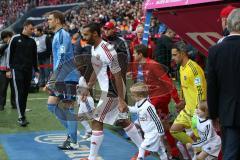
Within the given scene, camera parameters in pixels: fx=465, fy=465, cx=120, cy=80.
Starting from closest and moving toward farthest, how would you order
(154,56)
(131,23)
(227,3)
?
1. (227,3)
2. (154,56)
3. (131,23)

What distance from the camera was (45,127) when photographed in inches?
308

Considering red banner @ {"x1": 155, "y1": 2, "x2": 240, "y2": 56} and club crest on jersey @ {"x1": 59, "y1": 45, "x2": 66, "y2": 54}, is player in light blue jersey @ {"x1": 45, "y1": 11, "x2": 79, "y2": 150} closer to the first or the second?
club crest on jersey @ {"x1": 59, "y1": 45, "x2": 66, "y2": 54}

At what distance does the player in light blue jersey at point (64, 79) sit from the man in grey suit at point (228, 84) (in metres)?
2.02

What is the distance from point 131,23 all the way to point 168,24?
38.1 feet

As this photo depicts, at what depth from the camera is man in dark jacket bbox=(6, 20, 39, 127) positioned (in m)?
7.76

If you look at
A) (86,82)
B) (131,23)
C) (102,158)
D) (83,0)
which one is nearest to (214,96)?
(86,82)

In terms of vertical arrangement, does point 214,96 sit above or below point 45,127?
above

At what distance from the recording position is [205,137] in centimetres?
497

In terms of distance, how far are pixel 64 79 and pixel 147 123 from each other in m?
1.10

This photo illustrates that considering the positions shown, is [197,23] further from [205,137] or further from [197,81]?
[205,137]

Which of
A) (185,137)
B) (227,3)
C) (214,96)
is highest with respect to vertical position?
(227,3)

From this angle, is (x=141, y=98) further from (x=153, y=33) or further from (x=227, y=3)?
(x=153, y=33)

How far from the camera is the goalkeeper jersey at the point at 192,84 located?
5.16 metres

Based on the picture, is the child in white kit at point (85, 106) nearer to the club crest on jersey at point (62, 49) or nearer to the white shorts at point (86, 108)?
the white shorts at point (86, 108)
